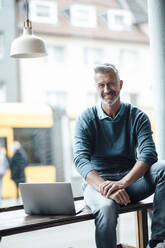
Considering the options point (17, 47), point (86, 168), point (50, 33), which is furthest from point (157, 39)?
point (50, 33)

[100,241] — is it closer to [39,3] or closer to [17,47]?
[17,47]

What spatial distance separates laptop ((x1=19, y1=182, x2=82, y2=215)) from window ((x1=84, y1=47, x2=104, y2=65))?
8.44 meters

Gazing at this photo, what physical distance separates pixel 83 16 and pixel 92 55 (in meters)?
0.97

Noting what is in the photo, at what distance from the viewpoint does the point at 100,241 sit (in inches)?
74.8

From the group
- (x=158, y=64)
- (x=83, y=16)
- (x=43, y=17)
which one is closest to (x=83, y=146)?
(x=158, y=64)

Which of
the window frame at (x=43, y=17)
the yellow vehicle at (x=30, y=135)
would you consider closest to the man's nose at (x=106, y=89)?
the yellow vehicle at (x=30, y=135)

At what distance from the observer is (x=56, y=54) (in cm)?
1002

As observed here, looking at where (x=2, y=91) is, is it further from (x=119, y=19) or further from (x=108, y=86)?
Result: (x=108, y=86)

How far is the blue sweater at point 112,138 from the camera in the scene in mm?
2281

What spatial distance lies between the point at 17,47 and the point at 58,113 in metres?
5.25

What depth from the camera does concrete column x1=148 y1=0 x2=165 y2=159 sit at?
116 inches

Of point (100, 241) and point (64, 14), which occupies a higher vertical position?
point (64, 14)

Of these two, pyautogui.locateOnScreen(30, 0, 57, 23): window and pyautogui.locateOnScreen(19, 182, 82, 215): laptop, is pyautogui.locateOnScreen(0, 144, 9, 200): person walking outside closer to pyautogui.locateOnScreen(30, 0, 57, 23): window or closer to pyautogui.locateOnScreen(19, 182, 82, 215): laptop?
pyautogui.locateOnScreen(30, 0, 57, 23): window

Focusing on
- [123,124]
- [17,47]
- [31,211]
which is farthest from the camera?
[17,47]
